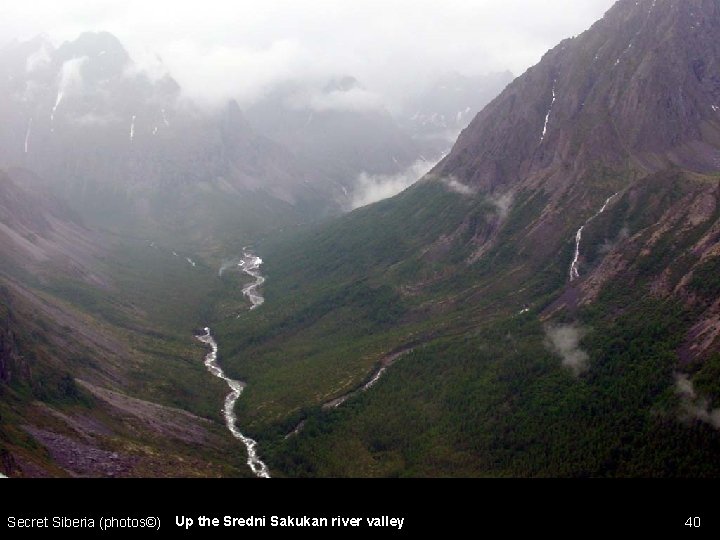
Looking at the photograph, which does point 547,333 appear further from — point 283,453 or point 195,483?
point 195,483

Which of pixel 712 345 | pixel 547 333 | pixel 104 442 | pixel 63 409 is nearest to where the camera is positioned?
pixel 712 345

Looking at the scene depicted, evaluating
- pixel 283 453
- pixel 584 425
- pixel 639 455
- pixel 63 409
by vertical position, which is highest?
pixel 63 409

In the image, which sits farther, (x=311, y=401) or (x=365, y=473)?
(x=311, y=401)

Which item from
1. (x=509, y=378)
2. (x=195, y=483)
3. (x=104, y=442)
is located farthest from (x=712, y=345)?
(x=104, y=442)

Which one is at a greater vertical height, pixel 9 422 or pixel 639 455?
pixel 9 422

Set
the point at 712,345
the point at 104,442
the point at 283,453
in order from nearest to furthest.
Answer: the point at 712,345 < the point at 104,442 < the point at 283,453

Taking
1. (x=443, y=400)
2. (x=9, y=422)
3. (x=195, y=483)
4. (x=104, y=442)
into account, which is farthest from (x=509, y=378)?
(x=195, y=483)

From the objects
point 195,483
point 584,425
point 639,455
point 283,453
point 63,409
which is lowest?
point 195,483

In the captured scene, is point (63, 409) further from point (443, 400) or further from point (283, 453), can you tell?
point (443, 400)

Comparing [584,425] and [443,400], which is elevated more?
[443,400]
